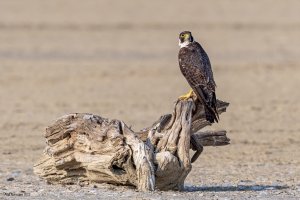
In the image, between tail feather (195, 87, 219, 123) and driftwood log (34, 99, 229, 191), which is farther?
tail feather (195, 87, 219, 123)

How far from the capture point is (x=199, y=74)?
10000mm

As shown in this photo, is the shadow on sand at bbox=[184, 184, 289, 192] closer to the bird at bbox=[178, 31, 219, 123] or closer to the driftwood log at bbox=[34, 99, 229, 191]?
the driftwood log at bbox=[34, 99, 229, 191]

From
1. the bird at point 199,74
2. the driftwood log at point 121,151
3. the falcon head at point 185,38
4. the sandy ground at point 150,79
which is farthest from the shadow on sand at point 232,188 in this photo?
the falcon head at point 185,38

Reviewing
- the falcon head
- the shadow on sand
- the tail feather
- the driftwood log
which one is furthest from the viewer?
the falcon head

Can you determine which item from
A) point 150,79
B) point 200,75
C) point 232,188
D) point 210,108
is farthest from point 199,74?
point 150,79

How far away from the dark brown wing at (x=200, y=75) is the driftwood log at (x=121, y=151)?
152 mm

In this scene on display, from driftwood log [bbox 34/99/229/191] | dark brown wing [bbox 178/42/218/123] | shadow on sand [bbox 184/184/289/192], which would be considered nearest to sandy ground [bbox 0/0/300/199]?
shadow on sand [bbox 184/184/289/192]

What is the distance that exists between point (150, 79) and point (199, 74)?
10310mm

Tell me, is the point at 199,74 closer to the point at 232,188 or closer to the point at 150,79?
the point at 232,188

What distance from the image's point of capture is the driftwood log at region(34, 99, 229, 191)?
9289mm

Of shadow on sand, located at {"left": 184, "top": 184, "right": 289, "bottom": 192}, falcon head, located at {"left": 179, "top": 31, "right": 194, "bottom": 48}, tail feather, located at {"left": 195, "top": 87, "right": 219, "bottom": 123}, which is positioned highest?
falcon head, located at {"left": 179, "top": 31, "right": 194, "bottom": 48}

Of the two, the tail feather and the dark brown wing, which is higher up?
the dark brown wing

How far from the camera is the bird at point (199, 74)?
31.7 ft

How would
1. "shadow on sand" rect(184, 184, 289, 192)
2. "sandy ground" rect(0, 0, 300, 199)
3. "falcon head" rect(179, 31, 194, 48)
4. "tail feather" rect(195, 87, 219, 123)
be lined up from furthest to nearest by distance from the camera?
"sandy ground" rect(0, 0, 300, 199)
"falcon head" rect(179, 31, 194, 48)
"shadow on sand" rect(184, 184, 289, 192)
"tail feather" rect(195, 87, 219, 123)
